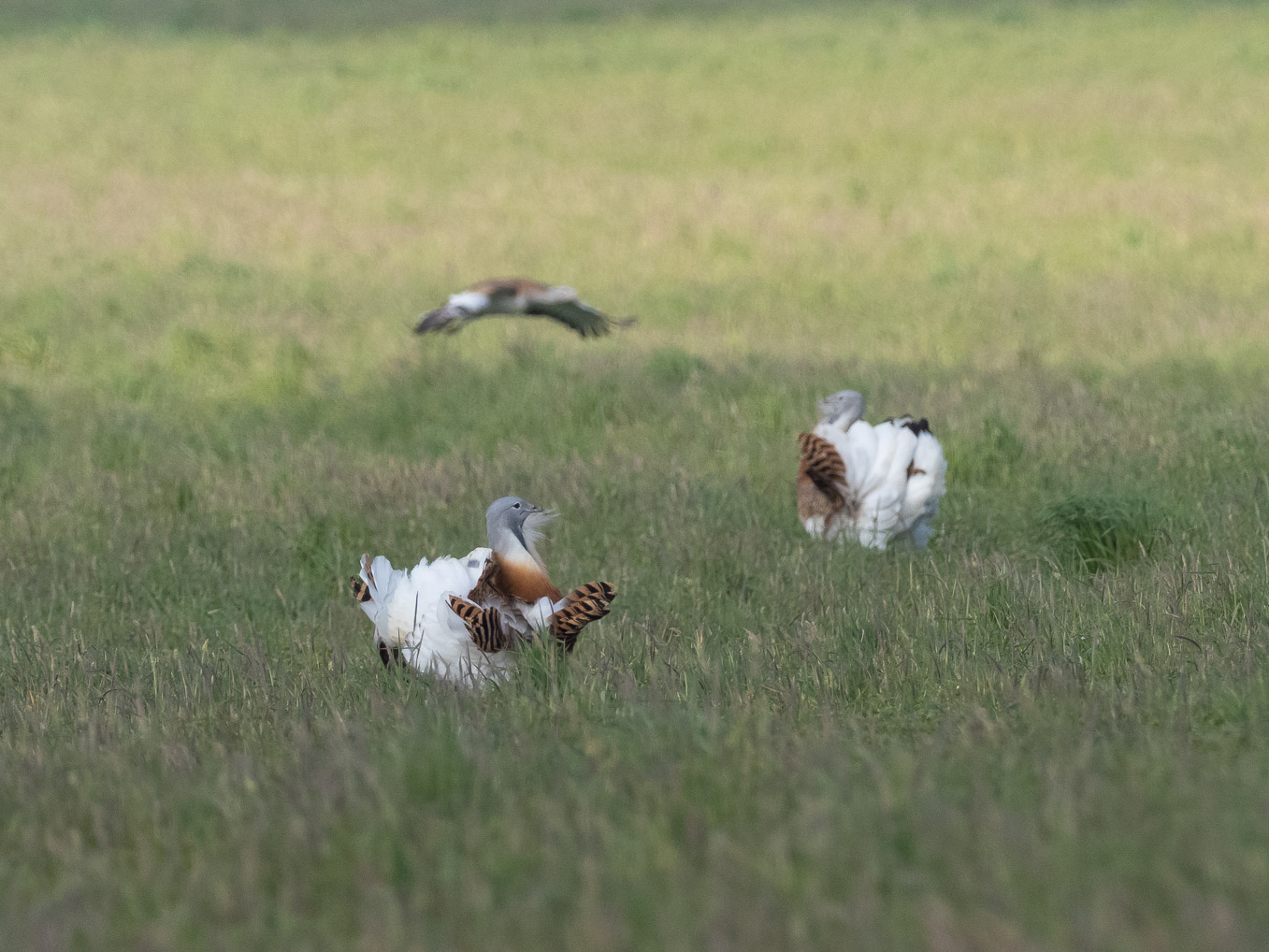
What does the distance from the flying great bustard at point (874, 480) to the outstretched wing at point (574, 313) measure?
192 centimetres

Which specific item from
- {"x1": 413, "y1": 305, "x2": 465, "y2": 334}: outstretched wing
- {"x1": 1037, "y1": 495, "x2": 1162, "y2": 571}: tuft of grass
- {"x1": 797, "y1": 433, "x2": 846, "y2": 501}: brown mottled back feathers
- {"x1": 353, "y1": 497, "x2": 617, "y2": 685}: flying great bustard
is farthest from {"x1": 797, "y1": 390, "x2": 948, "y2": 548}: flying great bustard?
{"x1": 353, "y1": 497, "x2": 617, "y2": 685}: flying great bustard

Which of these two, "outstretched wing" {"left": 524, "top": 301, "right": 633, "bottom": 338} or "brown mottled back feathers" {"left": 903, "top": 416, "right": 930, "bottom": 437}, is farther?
"outstretched wing" {"left": 524, "top": 301, "right": 633, "bottom": 338}

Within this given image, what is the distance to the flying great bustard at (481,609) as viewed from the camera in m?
4.36

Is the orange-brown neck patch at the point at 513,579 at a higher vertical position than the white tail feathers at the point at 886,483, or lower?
lower

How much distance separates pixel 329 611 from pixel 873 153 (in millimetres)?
19144

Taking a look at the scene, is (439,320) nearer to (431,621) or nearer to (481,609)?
(431,621)

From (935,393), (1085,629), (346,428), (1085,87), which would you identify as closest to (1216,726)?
(1085,629)

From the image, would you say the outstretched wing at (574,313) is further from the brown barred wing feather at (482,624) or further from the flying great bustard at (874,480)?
the brown barred wing feather at (482,624)

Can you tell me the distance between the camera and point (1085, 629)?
4.80 metres

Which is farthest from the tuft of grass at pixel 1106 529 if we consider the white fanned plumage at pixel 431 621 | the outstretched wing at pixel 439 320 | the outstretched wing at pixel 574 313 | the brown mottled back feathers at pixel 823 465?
the outstretched wing at pixel 439 320

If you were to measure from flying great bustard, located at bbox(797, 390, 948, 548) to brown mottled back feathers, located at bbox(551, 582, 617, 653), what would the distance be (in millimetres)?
2658

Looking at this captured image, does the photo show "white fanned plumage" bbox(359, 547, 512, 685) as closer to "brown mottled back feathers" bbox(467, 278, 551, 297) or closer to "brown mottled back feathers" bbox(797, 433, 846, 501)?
"brown mottled back feathers" bbox(797, 433, 846, 501)

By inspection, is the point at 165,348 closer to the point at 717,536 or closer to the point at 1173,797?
the point at 717,536

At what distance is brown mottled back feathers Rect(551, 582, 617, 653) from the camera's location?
13.5 feet
